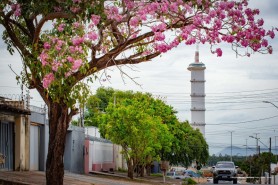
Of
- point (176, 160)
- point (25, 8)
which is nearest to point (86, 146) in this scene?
point (176, 160)

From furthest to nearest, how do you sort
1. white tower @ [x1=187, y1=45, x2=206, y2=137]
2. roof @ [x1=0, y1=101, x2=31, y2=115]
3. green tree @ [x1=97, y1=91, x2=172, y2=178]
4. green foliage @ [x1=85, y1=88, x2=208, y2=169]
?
white tower @ [x1=187, y1=45, x2=206, y2=137], green foliage @ [x1=85, y1=88, x2=208, y2=169], green tree @ [x1=97, y1=91, x2=172, y2=178], roof @ [x1=0, y1=101, x2=31, y2=115]

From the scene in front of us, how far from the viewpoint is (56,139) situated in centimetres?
2080

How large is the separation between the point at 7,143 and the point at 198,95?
5137 inches

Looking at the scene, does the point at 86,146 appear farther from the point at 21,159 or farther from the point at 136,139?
the point at 21,159

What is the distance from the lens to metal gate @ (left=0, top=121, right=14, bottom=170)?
3628 centimetres

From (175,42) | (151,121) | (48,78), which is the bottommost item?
(151,121)

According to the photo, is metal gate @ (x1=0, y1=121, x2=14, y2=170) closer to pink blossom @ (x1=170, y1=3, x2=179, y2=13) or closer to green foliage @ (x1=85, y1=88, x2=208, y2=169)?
green foliage @ (x1=85, y1=88, x2=208, y2=169)

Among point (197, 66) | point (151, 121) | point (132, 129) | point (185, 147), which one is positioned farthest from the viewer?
point (197, 66)

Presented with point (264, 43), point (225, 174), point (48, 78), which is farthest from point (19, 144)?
point (264, 43)

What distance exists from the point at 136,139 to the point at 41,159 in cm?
1083

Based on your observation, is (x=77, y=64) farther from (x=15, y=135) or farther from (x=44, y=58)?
(x=15, y=135)

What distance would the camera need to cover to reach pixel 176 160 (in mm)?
81062

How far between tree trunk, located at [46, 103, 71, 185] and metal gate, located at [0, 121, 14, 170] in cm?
1538

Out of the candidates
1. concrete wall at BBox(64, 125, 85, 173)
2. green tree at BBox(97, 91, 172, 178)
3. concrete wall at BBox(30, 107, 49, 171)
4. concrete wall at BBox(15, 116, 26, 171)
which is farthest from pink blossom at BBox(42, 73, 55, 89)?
green tree at BBox(97, 91, 172, 178)
